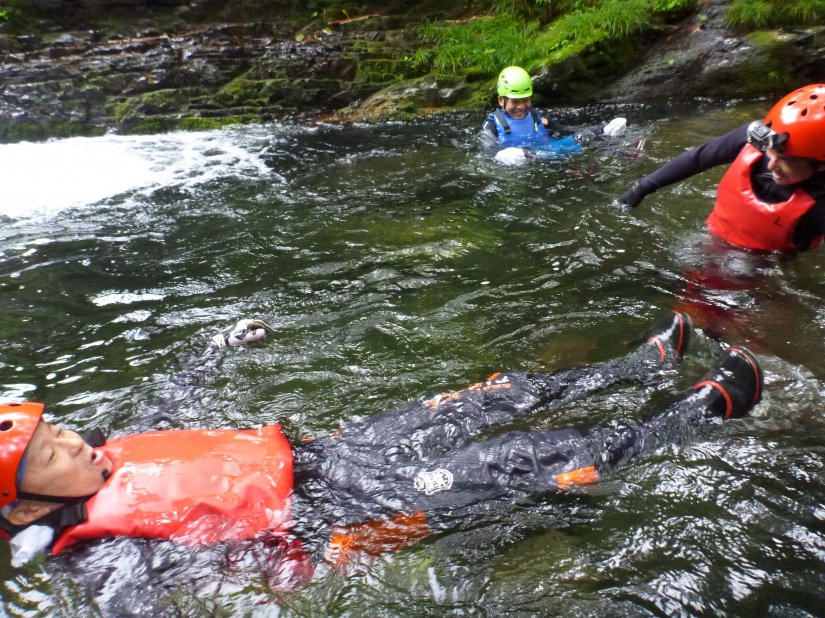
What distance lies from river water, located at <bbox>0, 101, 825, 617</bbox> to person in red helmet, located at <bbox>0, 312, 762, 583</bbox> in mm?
113

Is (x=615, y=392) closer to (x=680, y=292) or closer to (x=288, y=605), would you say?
(x=680, y=292)

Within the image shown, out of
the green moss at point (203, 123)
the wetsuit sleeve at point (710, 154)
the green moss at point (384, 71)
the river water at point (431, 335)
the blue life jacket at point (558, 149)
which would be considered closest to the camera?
the river water at point (431, 335)

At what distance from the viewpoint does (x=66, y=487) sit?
2283 mm

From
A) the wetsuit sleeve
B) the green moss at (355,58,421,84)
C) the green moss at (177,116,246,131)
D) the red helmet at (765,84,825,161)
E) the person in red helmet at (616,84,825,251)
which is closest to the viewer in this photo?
the red helmet at (765,84,825,161)

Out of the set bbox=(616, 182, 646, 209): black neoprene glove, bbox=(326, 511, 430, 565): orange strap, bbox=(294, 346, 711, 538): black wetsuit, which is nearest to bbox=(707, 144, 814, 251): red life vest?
bbox=(616, 182, 646, 209): black neoprene glove

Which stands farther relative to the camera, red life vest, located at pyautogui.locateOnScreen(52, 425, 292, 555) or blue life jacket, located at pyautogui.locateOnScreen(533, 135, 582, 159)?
blue life jacket, located at pyautogui.locateOnScreen(533, 135, 582, 159)

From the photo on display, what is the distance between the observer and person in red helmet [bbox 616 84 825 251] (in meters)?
3.13

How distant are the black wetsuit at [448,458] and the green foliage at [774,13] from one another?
9053 mm

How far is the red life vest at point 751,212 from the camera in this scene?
344 cm

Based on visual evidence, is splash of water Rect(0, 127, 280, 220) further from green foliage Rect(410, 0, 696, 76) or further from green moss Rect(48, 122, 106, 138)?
green foliage Rect(410, 0, 696, 76)

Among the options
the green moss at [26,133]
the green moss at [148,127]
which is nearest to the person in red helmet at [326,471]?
the green moss at [148,127]

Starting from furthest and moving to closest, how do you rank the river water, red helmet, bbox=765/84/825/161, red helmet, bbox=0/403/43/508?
red helmet, bbox=765/84/825/161 → the river water → red helmet, bbox=0/403/43/508

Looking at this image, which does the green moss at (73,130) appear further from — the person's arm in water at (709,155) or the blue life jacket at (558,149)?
the person's arm in water at (709,155)

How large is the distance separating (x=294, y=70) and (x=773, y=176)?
A: 9.72 m
